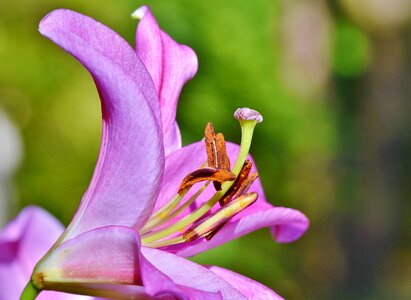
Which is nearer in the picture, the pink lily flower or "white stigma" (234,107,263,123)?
the pink lily flower

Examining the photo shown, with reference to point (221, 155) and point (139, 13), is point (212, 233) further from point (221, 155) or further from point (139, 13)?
point (139, 13)

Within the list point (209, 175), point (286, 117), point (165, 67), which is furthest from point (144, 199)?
point (286, 117)

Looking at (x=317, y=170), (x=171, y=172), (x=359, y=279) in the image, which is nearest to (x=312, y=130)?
(x=317, y=170)

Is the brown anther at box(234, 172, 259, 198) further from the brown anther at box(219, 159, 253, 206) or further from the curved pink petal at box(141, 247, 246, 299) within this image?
the curved pink petal at box(141, 247, 246, 299)

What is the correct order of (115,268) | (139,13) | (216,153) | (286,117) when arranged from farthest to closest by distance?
(286,117)
(139,13)
(216,153)
(115,268)

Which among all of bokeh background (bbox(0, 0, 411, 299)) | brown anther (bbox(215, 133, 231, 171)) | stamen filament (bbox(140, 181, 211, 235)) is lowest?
bokeh background (bbox(0, 0, 411, 299))

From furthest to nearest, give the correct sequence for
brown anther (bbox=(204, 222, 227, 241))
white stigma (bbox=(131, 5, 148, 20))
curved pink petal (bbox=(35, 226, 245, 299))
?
1. white stigma (bbox=(131, 5, 148, 20))
2. brown anther (bbox=(204, 222, 227, 241))
3. curved pink petal (bbox=(35, 226, 245, 299))

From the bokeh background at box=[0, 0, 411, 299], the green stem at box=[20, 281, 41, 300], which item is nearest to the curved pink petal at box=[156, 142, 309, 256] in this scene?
the green stem at box=[20, 281, 41, 300]
